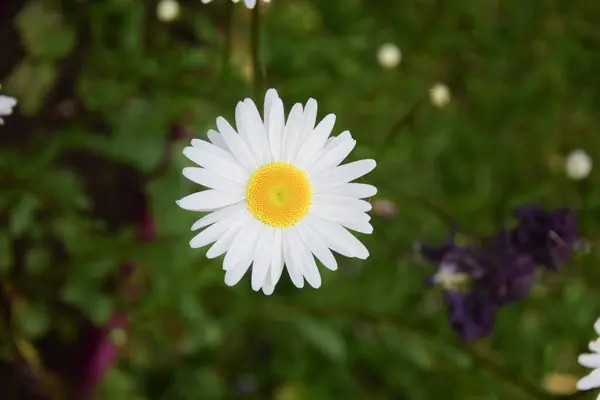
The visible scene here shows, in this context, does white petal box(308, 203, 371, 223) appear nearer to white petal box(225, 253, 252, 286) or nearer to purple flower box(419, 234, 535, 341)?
white petal box(225, 253, 252, 286)

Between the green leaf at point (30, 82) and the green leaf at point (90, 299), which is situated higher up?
the green leaf at point (30, 82)

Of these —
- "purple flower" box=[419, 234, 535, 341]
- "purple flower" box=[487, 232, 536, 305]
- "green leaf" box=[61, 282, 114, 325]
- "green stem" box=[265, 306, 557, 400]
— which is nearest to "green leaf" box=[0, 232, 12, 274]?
"green leaf" box=[61, 282, 114, 325]

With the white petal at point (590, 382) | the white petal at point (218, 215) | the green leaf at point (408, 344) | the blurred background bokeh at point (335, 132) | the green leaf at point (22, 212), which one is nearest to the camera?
the white petal at point (218, 215)

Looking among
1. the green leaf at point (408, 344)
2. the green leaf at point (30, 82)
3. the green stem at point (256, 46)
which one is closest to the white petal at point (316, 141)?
the green stem at point (256, 46)

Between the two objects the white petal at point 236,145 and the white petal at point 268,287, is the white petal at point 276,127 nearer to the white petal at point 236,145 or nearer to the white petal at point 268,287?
the white petal at point 236,145

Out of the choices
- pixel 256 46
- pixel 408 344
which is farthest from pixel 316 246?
pixel 408 344

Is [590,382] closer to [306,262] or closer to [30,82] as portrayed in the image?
[306,262]
